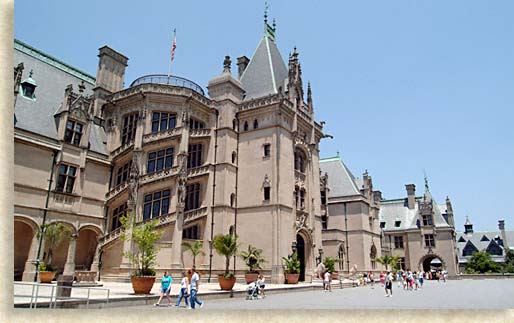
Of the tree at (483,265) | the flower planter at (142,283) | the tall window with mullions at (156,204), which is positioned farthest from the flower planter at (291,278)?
the tree at (483,265)

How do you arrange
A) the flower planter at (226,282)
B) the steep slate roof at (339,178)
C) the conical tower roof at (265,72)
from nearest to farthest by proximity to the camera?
the flower planter at (226,282), the conical tower roof at (265,72), the steep slate roof at (339,178)

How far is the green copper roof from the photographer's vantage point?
33097 mm

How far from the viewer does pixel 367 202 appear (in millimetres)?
53625

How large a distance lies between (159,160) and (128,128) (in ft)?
15.7

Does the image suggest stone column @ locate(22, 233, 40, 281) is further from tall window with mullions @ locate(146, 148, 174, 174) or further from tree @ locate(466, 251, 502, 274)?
tree @ locate(466, 251, 502, 274)

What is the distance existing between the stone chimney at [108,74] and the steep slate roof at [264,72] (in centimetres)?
1269

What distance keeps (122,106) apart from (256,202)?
15.3 m

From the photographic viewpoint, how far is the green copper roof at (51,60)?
33097mm

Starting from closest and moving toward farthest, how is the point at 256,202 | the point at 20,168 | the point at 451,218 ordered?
1. the point at 20,168
2. the point at 256,202
3. the point at 451,218

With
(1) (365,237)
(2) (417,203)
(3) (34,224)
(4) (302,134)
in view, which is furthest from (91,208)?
(2) (417,203)

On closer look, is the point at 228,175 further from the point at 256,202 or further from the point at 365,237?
the point at 365,237

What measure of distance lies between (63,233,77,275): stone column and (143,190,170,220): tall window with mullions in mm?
5511

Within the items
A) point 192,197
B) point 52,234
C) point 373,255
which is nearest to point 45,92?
point 52,234

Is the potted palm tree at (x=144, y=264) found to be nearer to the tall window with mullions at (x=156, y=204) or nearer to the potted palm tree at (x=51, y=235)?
the potted palm tree at (x=51, y=235)
